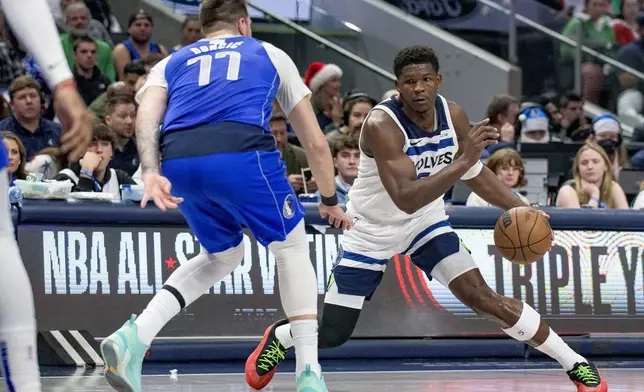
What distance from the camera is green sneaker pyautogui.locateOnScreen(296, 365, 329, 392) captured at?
18.9 ft

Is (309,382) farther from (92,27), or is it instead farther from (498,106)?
(92,27)

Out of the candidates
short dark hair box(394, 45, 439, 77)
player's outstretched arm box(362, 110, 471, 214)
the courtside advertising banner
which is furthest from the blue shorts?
the courtside advertising banner

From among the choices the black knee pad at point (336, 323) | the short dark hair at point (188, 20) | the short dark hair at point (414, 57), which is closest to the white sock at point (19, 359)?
the black knee pad at point (336, 323)

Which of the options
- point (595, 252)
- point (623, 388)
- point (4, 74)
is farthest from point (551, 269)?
point (4, 74)

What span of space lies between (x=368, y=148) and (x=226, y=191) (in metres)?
1.46

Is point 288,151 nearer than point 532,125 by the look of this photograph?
Yes

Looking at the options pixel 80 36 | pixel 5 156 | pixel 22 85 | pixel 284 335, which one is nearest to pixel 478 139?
pixel 284 335

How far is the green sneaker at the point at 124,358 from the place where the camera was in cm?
566

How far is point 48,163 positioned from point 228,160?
4.25m

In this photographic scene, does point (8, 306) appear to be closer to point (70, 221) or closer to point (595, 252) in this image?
point (70, 221)

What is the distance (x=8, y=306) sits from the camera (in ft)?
13.1

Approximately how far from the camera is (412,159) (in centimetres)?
681

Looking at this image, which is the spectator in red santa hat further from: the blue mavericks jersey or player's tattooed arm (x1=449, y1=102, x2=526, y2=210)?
the blue mavericks jersey

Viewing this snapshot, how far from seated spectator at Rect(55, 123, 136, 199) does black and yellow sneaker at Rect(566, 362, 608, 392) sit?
3.87m
